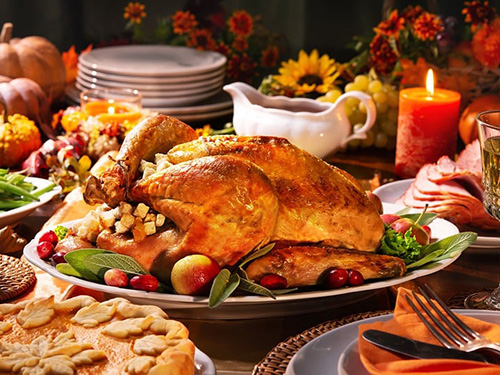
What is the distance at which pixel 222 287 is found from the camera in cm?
131

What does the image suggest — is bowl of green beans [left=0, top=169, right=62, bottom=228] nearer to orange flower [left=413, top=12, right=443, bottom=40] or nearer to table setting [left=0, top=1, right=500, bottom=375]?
table setting [left=0, top=1, right=500, bottom=375]

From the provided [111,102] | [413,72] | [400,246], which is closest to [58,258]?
[400,246]

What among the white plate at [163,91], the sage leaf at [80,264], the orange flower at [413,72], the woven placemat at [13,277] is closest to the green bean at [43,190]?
the woven placemat at [13,277]

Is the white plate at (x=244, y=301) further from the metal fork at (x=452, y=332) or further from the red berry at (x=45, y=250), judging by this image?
the metal fork at (x=452, y=332)

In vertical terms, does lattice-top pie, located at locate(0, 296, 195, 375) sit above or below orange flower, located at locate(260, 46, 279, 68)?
above

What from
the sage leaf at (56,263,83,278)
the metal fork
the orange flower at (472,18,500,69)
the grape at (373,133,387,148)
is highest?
the orange flower at (472,18,500,69)

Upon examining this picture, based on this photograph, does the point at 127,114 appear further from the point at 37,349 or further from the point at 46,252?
the point at 37,349

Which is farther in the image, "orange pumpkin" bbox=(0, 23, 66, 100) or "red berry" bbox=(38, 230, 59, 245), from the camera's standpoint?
"orange pumpkin" bbox=(0, 23, 66, 100)

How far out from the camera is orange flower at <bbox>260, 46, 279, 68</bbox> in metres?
3.50

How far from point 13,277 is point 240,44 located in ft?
7.01

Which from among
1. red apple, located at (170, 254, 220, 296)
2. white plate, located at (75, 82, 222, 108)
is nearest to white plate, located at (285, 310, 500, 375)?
red apple, located at (170, 254, 220, 296)

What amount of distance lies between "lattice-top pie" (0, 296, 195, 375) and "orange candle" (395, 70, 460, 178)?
1392mm

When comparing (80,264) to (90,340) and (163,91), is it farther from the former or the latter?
(163,91)

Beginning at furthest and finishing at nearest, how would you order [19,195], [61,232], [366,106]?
[366,106] < [19,195] < [61,232]
